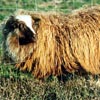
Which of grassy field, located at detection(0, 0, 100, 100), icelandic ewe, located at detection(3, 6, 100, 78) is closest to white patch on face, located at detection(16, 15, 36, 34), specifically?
icelandic ewe, located at detection(3, 6, 100, 78)

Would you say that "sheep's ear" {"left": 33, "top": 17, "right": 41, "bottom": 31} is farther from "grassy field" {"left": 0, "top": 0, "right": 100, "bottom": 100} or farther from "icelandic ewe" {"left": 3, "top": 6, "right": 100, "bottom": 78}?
"grassy field" {"left": 0, "top": 0, "right": 100, "bottom": 100}

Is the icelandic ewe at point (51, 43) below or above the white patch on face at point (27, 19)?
below

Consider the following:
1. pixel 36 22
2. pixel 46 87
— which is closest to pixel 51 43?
pixel 36 22

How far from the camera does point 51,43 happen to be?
6.60 m

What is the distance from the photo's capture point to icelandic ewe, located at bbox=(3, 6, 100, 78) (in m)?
6.57

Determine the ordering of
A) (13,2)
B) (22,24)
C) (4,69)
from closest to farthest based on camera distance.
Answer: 1. (22,24)
2. (4,69)
3. (13,2)

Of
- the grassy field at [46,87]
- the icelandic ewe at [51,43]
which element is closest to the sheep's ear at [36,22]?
the icelandic ewe at [51,43]

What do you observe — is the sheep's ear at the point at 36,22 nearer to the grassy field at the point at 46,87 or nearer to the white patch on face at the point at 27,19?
the white patch on face at the point at 27,19

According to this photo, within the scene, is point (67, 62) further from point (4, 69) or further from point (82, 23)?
point (4, 69)

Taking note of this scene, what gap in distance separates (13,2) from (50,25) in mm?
4154

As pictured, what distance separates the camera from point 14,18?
6.62 m

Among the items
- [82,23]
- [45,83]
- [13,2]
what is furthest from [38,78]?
[13,2]

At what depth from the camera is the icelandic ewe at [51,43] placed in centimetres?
657

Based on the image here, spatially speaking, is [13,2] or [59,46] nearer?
[59,46]
